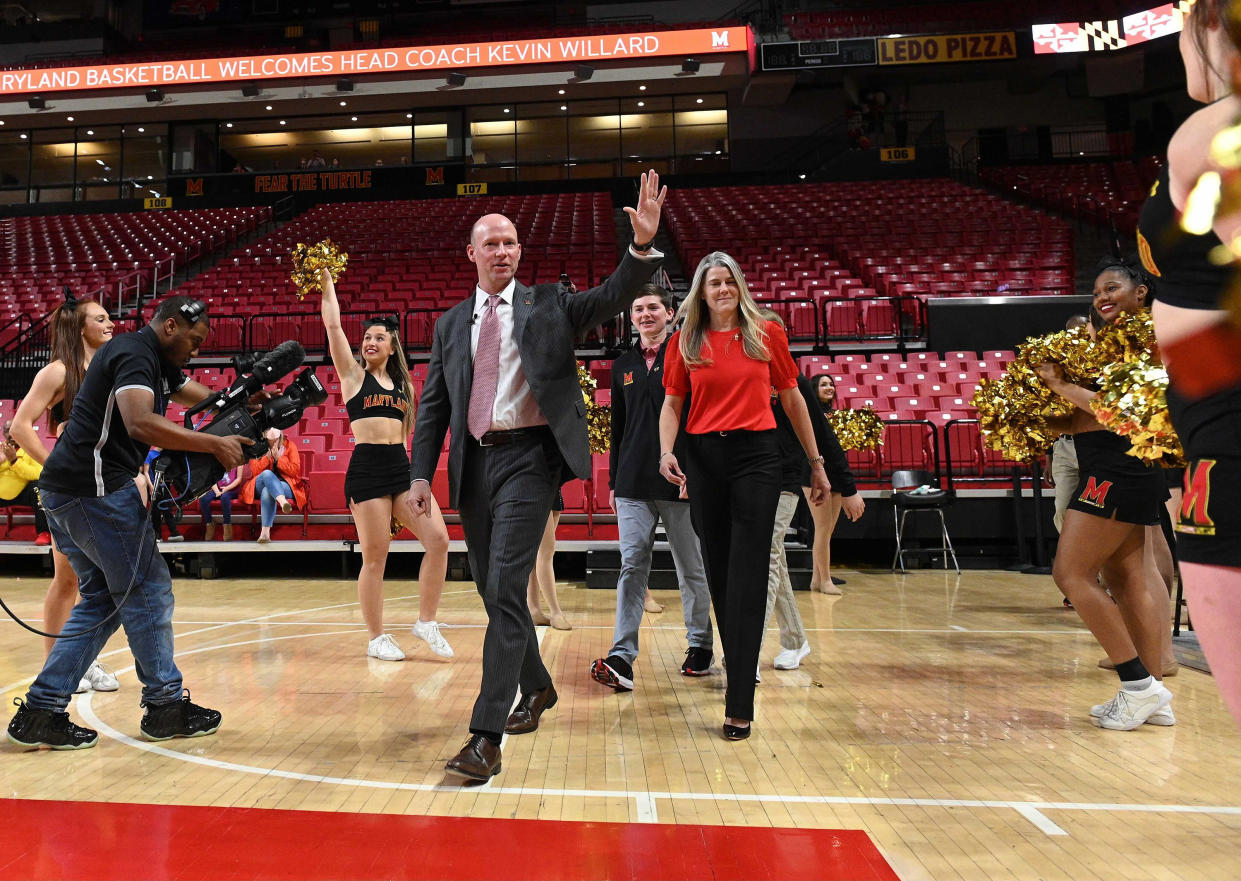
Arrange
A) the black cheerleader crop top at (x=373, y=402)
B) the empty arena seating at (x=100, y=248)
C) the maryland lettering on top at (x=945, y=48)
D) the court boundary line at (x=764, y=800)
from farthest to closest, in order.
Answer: the maryland lettering on top at (x=945, y=48)
the empty arena seating at (x=100, y=248)
the black cheerleader crop top at (x=373, y=402)
the court boundary line at (x=764, y=800)

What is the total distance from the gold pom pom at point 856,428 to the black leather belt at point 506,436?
18.8 feet

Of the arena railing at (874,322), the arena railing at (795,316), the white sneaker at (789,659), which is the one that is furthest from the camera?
the arena railing at (874,322)

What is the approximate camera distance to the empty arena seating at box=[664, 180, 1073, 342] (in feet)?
42.5

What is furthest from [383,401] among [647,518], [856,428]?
[856,428]

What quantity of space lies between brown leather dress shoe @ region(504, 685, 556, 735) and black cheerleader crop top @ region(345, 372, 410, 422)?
207 cm

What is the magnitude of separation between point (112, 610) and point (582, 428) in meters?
2.04

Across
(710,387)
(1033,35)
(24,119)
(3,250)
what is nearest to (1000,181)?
(1033,35)

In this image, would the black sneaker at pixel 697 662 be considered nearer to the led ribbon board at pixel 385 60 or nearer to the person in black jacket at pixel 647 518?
the person in black jacket at pixel 647 518

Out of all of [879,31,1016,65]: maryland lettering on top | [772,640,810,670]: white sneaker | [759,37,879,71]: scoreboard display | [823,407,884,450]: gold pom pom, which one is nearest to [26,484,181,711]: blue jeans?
[772,640,810,670]: white sneaker

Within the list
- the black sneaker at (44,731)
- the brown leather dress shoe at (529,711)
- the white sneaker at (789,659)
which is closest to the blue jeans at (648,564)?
the white sneaker at (789,659)

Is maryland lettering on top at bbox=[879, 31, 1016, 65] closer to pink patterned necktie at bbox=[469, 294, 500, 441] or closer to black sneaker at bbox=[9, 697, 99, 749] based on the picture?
pink patterned necktie at bbox=[469, 294, 500, 441]

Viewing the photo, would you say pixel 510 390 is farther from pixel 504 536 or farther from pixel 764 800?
pixel 764 800

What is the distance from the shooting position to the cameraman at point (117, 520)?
10.5ft

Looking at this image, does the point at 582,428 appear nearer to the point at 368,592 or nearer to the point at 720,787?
the point at 720,787
